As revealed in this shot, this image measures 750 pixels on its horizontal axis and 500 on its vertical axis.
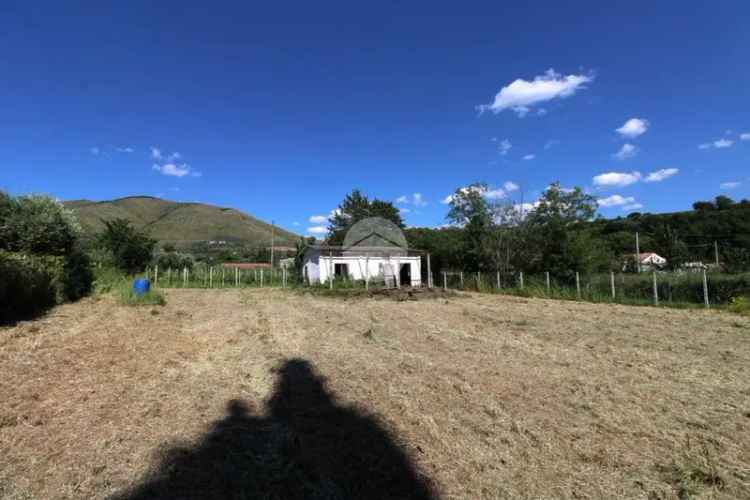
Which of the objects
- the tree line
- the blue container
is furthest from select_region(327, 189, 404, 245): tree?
the blue container

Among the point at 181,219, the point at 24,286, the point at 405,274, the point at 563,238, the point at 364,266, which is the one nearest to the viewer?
the point at 24,286

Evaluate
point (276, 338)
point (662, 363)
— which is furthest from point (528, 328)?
point (276, 338)

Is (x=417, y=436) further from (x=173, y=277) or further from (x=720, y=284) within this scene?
(x=173, y=277)

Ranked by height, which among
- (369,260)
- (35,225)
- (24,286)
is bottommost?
(24,286)

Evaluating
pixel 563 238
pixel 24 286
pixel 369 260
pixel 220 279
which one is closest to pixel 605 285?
pixel 563 238

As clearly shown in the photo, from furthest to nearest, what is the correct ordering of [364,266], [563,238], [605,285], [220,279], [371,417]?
[220,279] → [364,266] → [563,238] → [605,285] → [371,417]

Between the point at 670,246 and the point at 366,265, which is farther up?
the point at 670,246

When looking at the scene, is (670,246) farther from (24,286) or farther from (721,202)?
(24,286)

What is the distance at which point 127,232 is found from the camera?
24.9 meters

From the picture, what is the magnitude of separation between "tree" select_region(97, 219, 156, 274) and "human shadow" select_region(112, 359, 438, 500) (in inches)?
982

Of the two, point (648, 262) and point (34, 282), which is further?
point (648, 262)

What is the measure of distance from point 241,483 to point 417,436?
1287mm

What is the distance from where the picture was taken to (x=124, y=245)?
80.2 ft

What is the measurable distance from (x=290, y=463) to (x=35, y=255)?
1041 centimetres
